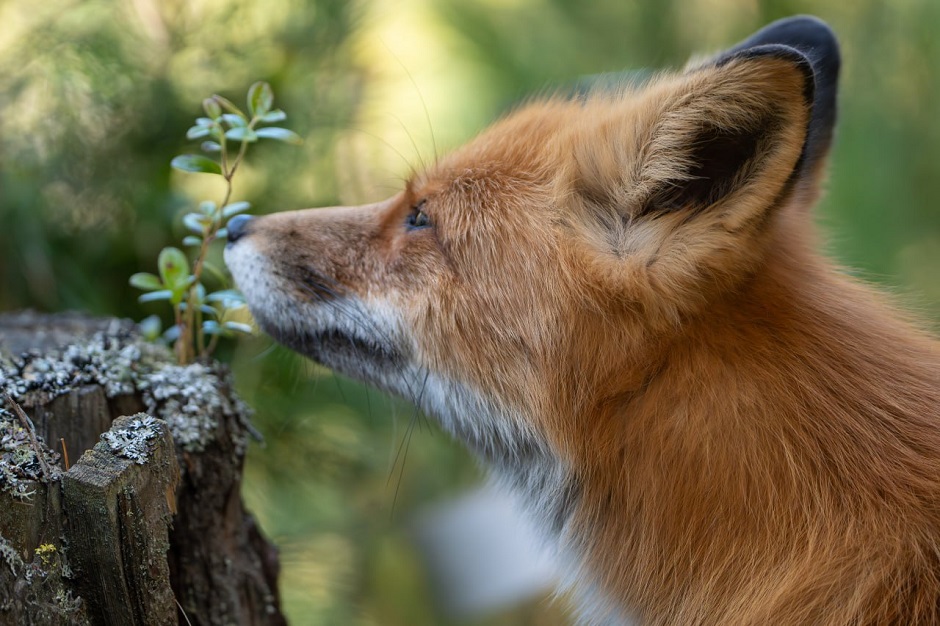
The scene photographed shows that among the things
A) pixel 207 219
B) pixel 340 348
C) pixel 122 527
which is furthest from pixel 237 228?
pixel 122 527

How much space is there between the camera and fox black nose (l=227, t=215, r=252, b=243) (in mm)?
1883

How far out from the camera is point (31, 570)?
1.17m

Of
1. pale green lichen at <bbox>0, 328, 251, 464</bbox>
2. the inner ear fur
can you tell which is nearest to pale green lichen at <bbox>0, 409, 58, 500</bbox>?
pale green lichen at <bbox>0, 328, 251, 464</bbox>

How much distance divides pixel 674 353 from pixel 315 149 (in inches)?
80.5

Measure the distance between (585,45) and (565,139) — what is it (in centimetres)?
Result: 267

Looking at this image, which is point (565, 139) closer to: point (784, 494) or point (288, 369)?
point (784, 494)

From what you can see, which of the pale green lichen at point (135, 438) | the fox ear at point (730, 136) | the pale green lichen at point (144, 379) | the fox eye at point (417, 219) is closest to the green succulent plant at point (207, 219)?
the pale green lichen at point (144, 379)

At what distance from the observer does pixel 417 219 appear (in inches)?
71.0

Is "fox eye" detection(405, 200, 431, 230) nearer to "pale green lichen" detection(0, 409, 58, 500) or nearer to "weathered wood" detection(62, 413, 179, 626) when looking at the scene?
"weathered wood" detection(62, 413, 179, 626)

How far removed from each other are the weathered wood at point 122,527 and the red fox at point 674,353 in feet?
1.93

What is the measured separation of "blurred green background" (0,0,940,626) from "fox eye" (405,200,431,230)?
0.58 metres

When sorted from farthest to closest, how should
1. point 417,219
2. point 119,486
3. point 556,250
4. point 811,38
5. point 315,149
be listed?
point 315,149 → point 811,38 → point 417,219 → point 556,250 → point 119,486

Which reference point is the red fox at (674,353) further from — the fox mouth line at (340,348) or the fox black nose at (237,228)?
the fox black nose at (237,228)

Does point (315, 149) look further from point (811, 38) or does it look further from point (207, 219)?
point (811, 38)
